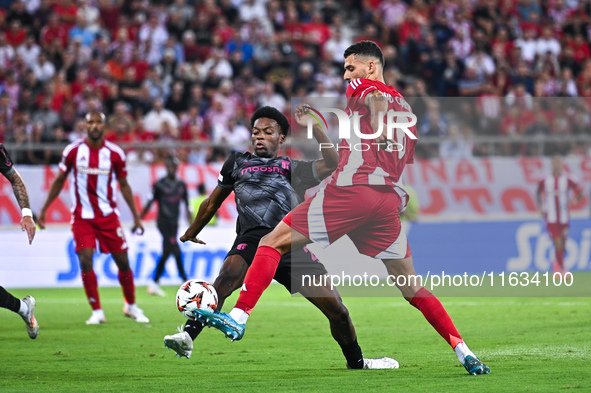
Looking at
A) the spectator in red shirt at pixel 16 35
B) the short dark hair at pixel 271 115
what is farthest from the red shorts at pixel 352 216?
the spectator in red shirt at pixel 16 35

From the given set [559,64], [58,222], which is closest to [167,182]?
[58,222]

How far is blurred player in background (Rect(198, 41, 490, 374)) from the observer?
610cm

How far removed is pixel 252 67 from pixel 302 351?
1257 cm

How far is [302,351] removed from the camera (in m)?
8.23

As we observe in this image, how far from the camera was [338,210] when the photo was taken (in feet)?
20.2

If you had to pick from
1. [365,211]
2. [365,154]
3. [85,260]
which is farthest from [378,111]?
[85,260]

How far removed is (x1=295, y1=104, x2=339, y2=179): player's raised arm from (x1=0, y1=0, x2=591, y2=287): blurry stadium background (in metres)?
8.53

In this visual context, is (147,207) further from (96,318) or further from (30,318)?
(30,318)

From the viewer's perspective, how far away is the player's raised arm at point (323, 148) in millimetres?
6246

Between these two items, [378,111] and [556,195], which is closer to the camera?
[378,111]

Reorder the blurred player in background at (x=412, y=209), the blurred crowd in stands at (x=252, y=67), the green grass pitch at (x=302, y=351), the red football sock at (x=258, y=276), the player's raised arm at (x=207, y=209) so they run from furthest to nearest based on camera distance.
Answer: the blurred crowd in stands at (x=252, y=67), the blurred player in background at (x=412, y=209), the player's raised arm at (x=207, y=209), the green grass pitch at (x=302, y=351), the red football sock at (x=258, y=276)

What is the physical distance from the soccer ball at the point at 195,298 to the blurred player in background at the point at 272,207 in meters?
0.36

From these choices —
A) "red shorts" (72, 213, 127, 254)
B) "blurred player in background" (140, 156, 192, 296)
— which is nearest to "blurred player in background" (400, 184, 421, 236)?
"blurred player in background" (140, 156, 192, 296)

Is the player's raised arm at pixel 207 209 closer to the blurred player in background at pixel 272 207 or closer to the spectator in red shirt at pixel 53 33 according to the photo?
the blurred player in background at pixel 272 207
